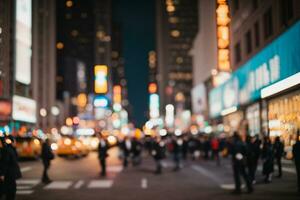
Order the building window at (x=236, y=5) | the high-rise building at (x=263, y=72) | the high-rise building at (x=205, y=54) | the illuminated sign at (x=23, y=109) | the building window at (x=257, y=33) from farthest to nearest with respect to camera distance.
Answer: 1. the high-rise building at (x=205, y=54)
2. the illuminated sign at (x=23, y=109)
3. the building window at (x=236, y=5)
4. the building window at (x=257, y=33)
5. the high-rise building at (x=263, y=72)

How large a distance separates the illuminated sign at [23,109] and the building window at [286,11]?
30.3 metres

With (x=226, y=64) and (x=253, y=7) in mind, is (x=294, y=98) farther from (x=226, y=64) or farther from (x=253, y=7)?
(x=226, y=64)

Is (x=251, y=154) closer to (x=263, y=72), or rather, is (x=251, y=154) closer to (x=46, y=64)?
(x=263, y=72)

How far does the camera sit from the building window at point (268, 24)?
31.5 m

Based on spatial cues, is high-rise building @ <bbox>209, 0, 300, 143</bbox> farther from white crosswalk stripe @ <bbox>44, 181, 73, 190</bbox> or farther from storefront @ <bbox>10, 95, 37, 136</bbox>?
storefront @ <bbox>10, 95, 37, 136</bbox>

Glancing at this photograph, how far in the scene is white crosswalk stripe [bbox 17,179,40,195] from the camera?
16.2 metres

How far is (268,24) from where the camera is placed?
3212cm

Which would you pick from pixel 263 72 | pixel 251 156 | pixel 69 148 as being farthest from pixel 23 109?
pixel 251 156

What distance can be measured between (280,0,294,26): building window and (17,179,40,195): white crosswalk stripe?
15.5 m

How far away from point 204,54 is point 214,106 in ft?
93.8

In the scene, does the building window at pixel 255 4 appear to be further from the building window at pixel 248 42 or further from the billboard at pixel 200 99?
the billboard at pixel 200 99

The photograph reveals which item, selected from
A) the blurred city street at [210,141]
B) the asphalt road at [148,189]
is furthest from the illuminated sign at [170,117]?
the asphalt road at [148,189]

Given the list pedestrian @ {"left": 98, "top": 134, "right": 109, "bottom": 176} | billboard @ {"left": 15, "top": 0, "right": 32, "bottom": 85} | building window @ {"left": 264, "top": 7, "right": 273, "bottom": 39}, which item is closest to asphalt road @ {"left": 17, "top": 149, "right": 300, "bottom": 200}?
pedestrian @ {"left": 98, "top": 134, "right": 109, "bottom": 176}

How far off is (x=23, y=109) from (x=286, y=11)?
35053mm
